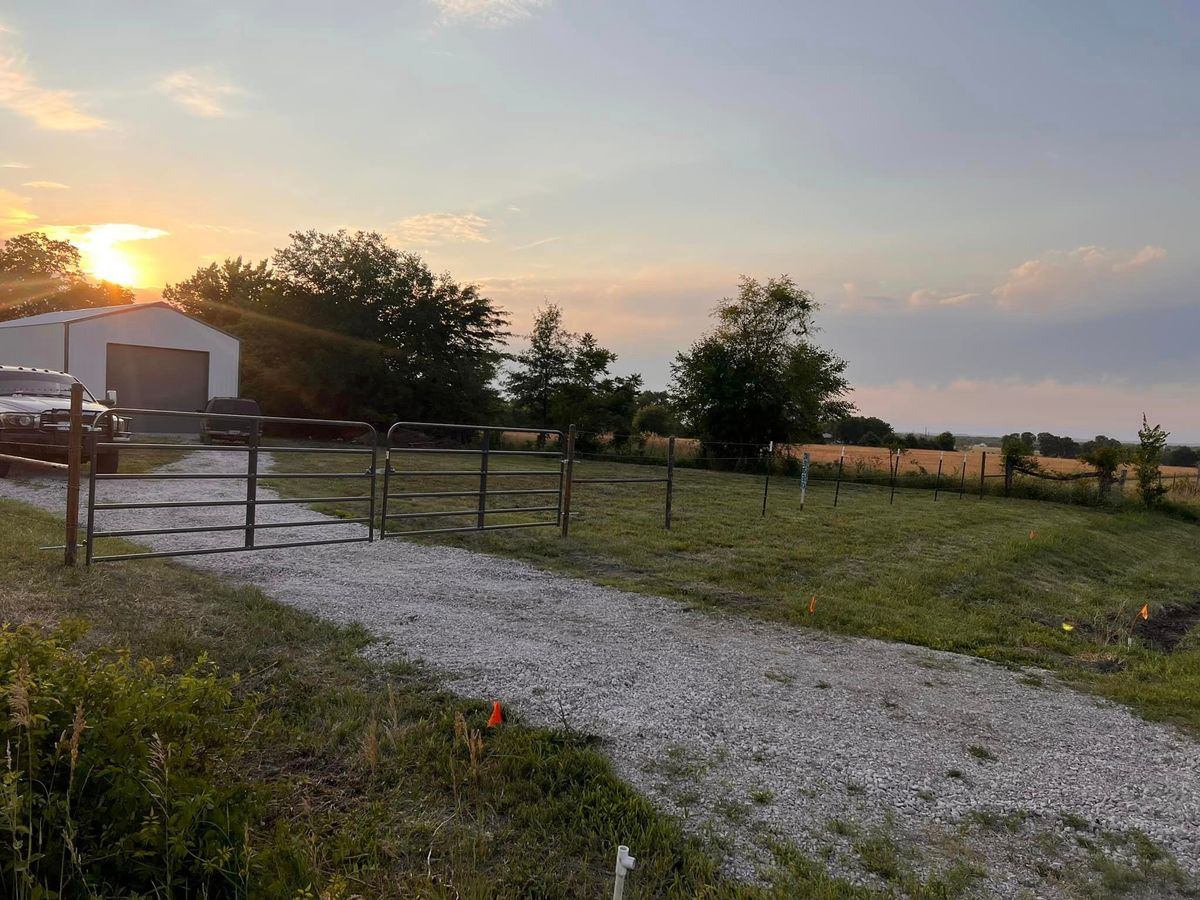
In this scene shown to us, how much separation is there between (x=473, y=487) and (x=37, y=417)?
7.05 meters

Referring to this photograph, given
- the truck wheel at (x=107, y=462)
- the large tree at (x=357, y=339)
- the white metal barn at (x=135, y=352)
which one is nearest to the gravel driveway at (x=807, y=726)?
the truck wheel at (x=107, y=462)

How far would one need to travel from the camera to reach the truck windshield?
11.7m

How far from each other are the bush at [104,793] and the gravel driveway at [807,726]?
163 centimetres

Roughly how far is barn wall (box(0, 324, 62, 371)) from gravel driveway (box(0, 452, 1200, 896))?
19.0 meters

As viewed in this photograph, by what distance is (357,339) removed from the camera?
31.0m

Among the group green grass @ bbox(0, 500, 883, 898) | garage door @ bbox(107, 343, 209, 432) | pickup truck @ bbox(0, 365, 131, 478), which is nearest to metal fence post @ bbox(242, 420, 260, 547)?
green grass @ bbox(0, 500, 883, 898)

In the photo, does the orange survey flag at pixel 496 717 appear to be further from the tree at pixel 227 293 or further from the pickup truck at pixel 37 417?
the tree at pixel 227 293

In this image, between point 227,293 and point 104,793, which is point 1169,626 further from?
point 227,293

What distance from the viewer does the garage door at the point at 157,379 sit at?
72.6 feet

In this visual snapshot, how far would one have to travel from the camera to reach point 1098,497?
70.8 ft

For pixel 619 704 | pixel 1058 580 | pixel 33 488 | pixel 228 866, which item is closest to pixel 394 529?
pixel 33 488

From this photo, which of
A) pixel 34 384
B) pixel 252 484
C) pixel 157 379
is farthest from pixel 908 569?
pixel 157 379

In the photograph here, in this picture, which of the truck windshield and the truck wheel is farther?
the truck windshield

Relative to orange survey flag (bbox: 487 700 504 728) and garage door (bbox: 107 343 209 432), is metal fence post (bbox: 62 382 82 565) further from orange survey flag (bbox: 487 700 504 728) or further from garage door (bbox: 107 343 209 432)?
garage door (bbox: 107 343 209 432)
